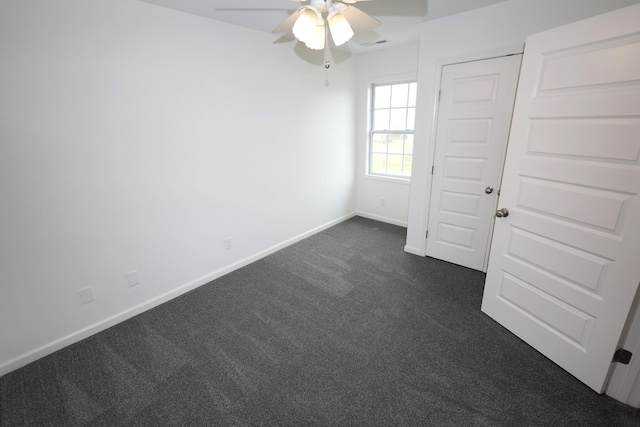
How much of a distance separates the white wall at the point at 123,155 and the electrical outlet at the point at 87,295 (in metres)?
0.05

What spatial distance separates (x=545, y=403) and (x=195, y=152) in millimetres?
3102

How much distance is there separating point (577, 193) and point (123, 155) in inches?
122

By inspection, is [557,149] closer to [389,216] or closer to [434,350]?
[434,350]

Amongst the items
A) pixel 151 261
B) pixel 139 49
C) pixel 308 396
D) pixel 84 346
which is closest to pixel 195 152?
pixel 139 49

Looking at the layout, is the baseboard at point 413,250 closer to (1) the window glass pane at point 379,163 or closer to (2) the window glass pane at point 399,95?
(1) the window glass pane at point 379,163

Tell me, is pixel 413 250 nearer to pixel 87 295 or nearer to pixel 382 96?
pixel 382 96

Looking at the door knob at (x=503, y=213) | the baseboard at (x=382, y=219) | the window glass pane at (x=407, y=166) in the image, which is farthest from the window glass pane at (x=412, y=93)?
the door knob at (x=503, y=213)

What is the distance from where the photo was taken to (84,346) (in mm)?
2098

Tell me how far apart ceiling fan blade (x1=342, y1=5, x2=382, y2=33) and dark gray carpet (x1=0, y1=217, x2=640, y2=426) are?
2091 millimetres

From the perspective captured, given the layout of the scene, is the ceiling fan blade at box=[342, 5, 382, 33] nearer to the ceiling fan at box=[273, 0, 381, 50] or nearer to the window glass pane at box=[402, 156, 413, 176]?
the ceiling fan at box=[273, 0, 381, 50]

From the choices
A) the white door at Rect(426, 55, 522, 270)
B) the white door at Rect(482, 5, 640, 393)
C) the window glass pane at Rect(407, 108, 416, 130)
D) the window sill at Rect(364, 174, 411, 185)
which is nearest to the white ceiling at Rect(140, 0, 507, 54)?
the white door at Rect(426, 55, 522, 270)

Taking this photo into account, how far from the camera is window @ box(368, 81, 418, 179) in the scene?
4039 millimetres

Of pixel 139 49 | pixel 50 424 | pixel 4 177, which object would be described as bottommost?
pixel 50 424

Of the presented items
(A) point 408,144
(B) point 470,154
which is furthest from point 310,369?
(A) point 408,144
